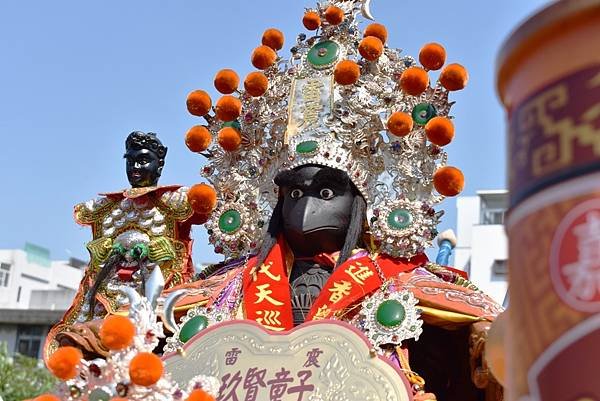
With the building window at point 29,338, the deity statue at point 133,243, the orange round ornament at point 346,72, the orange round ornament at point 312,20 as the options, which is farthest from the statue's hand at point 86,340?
the building window at point 29,338

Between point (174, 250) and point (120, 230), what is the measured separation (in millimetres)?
367

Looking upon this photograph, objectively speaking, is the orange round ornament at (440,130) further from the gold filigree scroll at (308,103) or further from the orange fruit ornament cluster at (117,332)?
the orange fruit ornament cluster at (117,332)

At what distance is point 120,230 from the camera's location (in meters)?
6.14

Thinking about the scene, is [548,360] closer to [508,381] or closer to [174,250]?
[508,381]

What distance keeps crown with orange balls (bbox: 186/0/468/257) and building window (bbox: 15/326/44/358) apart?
18.3 m

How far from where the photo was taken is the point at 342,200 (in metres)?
5.23

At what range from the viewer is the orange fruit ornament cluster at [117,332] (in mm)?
3666

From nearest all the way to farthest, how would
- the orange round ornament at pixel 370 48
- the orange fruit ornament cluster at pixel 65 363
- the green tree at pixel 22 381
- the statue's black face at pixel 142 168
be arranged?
the orange fruit ornament cluster at pixel 65 363 < the orange round ornament at pixel 370 48 < the statue's black face at pixel 142 168 < the green tree at pixel 22 381

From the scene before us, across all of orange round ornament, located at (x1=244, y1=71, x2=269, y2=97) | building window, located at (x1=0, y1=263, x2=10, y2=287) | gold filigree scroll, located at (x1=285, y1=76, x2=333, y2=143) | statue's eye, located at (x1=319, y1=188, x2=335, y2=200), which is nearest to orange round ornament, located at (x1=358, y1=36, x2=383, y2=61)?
gold filigree scroll, located at (x1=285, y1=76, x2=333, y2=143)

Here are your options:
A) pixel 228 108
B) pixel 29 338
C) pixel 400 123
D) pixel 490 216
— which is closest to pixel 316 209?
pixel 400 123

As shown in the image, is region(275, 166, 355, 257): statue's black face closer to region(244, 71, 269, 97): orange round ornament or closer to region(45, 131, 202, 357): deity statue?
region(244, 71, 269, 97): orange round ornament

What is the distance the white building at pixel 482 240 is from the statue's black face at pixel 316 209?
17.1 meters

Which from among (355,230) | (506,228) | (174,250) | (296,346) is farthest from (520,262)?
(174,250)

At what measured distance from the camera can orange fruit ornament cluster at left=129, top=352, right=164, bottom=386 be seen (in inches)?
143
